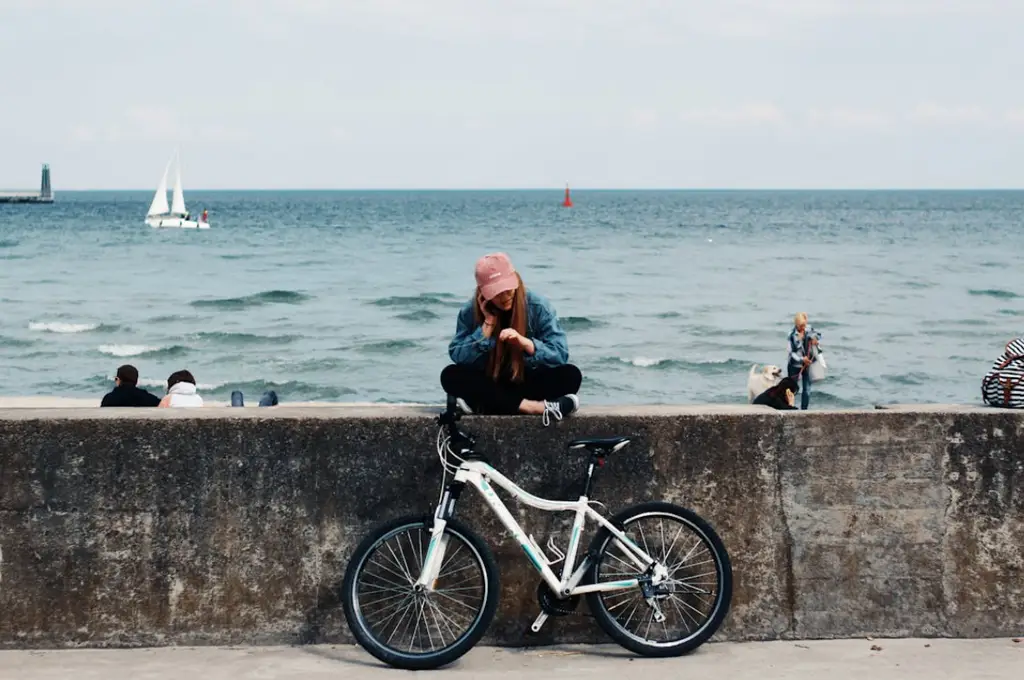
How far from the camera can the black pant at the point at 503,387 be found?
5586mm

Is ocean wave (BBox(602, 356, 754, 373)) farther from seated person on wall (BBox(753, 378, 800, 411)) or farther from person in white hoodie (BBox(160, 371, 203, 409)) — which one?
person in white hoodie (BBox(160, 371, 203, 409))

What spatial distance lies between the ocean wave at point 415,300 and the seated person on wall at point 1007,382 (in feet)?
119

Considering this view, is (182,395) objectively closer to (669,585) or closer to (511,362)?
(511,362)

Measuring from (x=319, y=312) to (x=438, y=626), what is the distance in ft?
115

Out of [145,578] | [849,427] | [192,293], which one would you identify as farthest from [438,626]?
[192,293]

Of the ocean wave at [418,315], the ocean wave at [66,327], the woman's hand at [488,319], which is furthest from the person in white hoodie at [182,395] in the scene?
the ocean wave at [418,315]

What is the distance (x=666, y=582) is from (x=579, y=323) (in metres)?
32.4

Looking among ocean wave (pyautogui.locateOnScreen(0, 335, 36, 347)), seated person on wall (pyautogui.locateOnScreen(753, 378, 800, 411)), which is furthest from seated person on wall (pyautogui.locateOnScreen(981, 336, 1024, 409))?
ocean wave (pyautogui.locateOnScreen(0, 335, 36, 347))

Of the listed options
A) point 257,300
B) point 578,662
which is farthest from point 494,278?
point 257,300

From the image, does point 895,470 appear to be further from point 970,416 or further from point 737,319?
point 737,319

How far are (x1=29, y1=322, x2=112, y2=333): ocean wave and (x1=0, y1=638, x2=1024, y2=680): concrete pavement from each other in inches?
1233

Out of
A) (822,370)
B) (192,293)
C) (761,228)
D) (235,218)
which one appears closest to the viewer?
(822,370)

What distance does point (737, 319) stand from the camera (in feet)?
129

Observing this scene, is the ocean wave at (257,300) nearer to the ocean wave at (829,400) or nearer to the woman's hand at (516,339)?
the ocean wave at (829,400)
